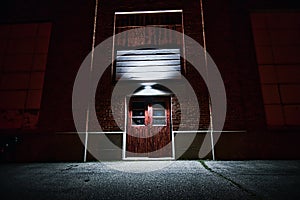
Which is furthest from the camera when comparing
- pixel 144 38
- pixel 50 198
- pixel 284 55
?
pixel 144 38

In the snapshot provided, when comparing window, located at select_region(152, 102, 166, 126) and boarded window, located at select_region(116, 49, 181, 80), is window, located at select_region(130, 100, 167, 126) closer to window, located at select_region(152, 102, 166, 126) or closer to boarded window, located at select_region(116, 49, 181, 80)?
window, located at select_region(152, 102, 166, 126)

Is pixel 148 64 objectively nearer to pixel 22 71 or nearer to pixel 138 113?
pixel 138 113

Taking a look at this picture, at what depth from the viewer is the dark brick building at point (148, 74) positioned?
377 cm

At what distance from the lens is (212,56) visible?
4.25 metres

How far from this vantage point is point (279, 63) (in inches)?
159

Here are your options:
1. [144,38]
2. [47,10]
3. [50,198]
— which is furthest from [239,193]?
[47,10]

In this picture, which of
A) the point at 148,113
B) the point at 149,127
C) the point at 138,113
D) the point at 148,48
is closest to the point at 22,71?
the point at 138,113

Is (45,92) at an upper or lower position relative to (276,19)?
lower

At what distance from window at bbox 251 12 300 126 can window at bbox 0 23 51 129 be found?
5.47 m

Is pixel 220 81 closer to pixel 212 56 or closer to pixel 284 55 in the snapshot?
pixel 212 56

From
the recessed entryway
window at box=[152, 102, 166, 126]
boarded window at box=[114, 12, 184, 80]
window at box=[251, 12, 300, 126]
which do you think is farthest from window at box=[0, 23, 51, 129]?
window at box=[251, 12, 300, 126]

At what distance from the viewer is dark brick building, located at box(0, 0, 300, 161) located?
3773mm

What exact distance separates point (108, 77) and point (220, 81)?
9.21 ft

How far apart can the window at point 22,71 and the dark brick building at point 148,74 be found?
2 centimetres
